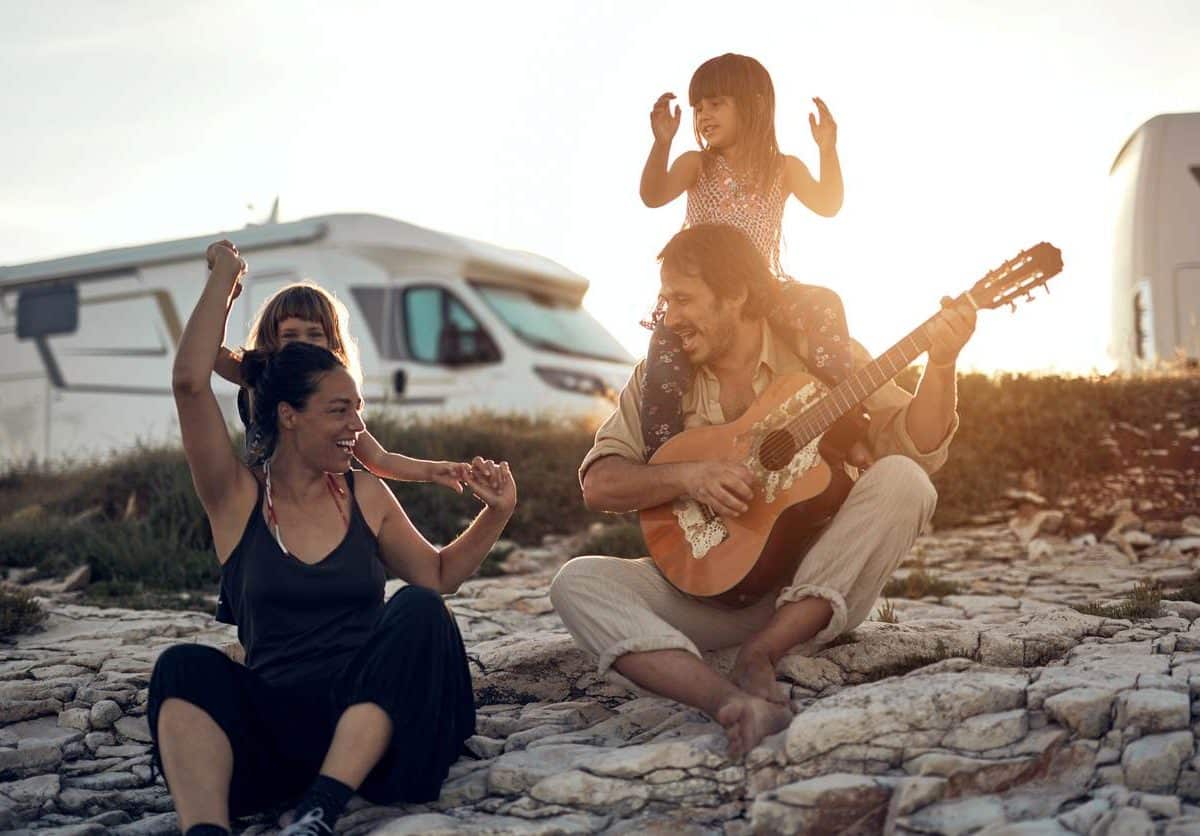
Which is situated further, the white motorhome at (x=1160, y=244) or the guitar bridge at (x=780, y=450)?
the white motorhome at (x=1160, y=244)

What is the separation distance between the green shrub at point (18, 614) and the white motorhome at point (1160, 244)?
947cm

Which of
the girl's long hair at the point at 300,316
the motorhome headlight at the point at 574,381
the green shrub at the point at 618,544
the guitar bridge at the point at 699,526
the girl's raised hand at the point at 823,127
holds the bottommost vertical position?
the green shrub at the point at 618,544

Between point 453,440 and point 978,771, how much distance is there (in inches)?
310

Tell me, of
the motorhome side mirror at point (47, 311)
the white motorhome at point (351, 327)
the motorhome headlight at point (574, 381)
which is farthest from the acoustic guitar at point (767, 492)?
the motorhome side mirror at point (47, 311)

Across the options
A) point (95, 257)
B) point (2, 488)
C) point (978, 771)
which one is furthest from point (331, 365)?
point (95, 257)

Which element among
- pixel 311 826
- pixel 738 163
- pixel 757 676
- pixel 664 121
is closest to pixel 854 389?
pixel 757 676

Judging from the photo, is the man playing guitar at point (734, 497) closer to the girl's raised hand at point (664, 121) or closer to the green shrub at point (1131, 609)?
the girl's raised hand at point (664, 121)

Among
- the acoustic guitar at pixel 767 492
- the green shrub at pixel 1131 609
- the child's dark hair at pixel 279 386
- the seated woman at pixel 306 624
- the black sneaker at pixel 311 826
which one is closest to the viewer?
the black sneaker at pixel 311 826

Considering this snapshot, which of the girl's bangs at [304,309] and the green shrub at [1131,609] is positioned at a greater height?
the girl's bangs at [304,309]

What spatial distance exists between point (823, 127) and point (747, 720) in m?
2.33

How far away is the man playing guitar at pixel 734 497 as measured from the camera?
3.79 metres

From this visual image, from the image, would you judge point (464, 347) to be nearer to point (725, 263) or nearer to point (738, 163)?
point (738, 163)

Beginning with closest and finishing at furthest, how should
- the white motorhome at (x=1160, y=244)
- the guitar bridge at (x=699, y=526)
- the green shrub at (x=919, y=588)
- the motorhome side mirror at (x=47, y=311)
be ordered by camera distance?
the guitar bridge at (x=699, y=526) < the green shrub at (x=919, y=588) < the white motorhome at (x=1160, y=244) < the motorhome side mirror at (x=47, y=311)

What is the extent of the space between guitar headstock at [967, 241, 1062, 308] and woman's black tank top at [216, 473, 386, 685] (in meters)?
1.89
